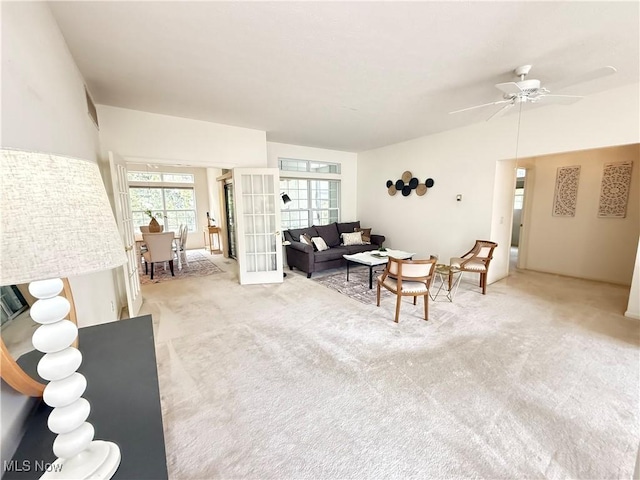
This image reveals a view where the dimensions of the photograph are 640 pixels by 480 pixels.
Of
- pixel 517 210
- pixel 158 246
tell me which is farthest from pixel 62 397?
pixel 517 210

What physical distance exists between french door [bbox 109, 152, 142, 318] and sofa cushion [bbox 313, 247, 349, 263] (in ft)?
9.29

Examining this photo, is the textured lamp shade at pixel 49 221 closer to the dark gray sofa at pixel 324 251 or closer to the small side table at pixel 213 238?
the dark gray sofa at pixel 324 251

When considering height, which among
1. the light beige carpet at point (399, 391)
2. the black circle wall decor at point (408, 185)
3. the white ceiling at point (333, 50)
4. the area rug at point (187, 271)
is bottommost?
the light beige carpet at point (399, 391)

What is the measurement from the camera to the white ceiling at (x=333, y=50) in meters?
1.76

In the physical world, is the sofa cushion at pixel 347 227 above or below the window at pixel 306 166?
below

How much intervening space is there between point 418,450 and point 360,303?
7.10 ft

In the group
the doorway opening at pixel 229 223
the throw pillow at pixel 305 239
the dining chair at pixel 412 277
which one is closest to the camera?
the dining chair at pixel 412 277

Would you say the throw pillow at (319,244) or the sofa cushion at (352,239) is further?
the sofa cushion at (352,239)

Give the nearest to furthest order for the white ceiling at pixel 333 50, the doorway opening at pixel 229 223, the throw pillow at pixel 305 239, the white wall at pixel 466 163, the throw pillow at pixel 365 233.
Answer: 1. the white ceiling at pixel 333 50
2. the white wall at pixel 466 163
3. the throw pillow at pixel 305 239
4. the throw pillow at pixel 365 233
5. the doorway opening at pixel 229 223

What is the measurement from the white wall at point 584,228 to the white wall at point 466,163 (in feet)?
1.05

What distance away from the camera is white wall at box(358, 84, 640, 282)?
3143 millimetres

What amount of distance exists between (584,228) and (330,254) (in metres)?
4.58
